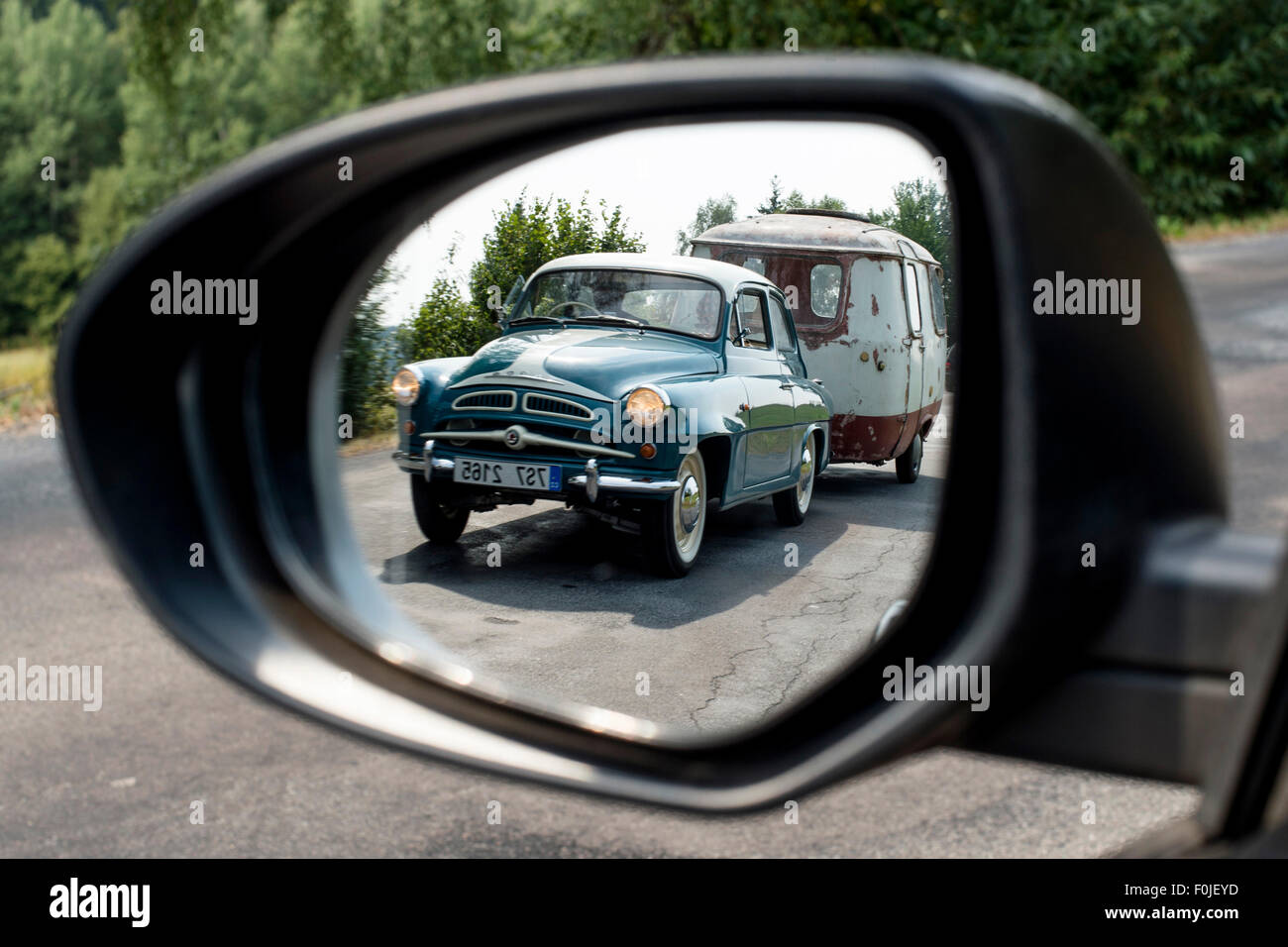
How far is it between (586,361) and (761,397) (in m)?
0.18

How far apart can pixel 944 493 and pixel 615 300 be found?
377 millimetres

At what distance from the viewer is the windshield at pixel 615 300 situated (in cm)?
117

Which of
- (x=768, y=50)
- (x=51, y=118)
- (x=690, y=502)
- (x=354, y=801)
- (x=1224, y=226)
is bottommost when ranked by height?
(x=354, y=801)

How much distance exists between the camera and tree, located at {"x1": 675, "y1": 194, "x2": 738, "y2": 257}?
1.10 meters

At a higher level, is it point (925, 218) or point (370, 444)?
point (925, 218)

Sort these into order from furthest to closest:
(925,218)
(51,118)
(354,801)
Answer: (51,118) → (354,801) → (925,218)

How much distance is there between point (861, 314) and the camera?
114cm

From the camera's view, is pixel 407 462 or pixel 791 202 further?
pixel 407 462

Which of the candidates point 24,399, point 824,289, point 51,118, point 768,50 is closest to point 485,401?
point 824,289

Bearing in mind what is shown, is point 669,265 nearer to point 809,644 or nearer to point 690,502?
point 690,502

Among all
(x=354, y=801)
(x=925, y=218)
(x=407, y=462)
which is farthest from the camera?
(x=354, y=801)

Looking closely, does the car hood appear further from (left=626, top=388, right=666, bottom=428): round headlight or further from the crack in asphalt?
the crack in asphalt
